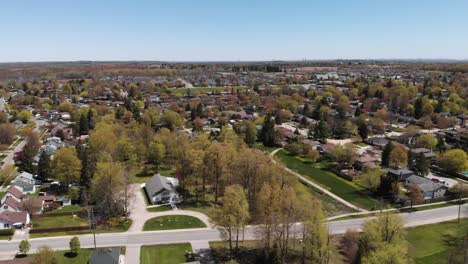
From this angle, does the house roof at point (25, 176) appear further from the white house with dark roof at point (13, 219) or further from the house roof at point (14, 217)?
the white house with dark roof at point (13, 219)

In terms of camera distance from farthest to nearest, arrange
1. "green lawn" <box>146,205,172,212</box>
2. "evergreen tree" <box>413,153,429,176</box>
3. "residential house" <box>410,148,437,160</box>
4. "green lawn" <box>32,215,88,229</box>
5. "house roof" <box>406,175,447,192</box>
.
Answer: "residential house" <box>410,148,437,160</box> → "evergreen tree" <box>413,153,429,176</box> → "house roof" <box>406,175,447,192</box> → "green lawn" <box>146,205,172,212</box> → "green lawn" <box>32,215,88,229</box>

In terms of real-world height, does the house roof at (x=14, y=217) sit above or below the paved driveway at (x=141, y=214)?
above

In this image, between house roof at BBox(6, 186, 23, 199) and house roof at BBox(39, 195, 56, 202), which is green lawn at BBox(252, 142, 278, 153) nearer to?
house roof at BBox(39, 195, 56, 202)

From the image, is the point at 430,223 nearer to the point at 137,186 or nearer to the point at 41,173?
the point at 137,186

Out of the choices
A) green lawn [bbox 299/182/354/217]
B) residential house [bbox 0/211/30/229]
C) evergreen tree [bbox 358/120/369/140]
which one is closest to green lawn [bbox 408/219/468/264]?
green lawn [bbox 299/182/354/217]

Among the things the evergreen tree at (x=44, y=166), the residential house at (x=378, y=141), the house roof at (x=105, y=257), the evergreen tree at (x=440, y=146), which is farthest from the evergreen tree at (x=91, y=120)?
the evergreen tree at (x=440, y=146)

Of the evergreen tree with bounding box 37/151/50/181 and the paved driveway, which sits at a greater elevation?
the evergreen tree with bounding box 37/151/50/181

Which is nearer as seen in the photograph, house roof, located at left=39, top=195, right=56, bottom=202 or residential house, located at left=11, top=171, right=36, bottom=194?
house roof, located at left=39, top=195, right=56, bottom=202
